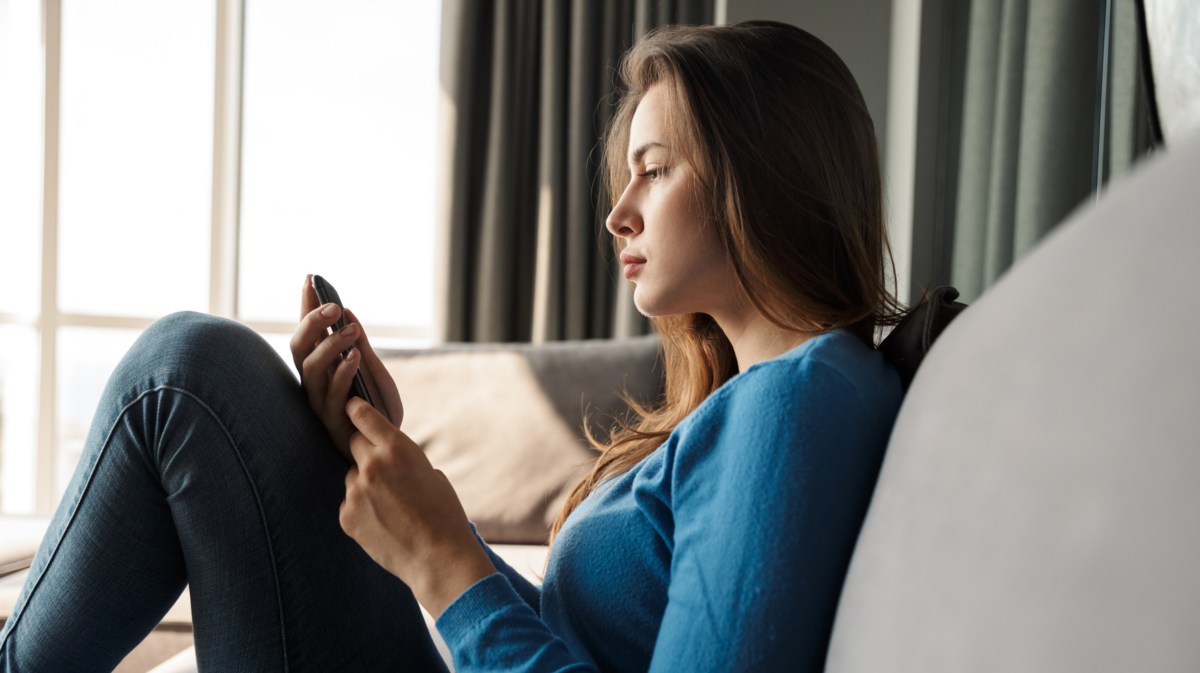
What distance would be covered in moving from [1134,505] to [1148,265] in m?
0.09

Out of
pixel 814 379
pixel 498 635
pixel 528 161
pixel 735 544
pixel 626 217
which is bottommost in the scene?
pixel 498 635

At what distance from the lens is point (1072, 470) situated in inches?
14.7

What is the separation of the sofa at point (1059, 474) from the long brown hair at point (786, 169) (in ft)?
1.34

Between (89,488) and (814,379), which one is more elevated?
(814,379)

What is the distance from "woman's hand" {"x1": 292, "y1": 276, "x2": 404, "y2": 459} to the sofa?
0.60 m

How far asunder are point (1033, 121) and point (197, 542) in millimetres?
1832

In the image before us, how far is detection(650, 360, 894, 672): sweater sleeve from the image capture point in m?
0.65

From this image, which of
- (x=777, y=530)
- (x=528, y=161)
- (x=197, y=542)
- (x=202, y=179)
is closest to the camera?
(x=777, y=530)

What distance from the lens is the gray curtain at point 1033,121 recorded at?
1.67 m

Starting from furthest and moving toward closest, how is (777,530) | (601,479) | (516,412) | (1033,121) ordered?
(516,412)
(1033,121)
(601,479)
(777,530)

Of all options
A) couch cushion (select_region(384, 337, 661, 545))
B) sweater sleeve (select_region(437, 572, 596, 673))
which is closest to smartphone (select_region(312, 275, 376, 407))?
sweater sleeve (select_region(437, 572, 596, 673))

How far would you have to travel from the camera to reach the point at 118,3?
356 centimetres

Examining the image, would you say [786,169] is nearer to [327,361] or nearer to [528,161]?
[327,361]

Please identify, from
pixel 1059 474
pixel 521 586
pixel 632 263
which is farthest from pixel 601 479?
pixel 1059 474
